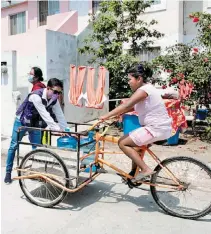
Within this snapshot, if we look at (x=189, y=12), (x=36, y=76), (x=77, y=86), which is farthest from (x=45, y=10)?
(x=36, y=76)

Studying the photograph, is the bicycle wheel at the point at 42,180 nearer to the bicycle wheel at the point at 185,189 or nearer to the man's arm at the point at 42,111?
the man's arm at the point at 42,111

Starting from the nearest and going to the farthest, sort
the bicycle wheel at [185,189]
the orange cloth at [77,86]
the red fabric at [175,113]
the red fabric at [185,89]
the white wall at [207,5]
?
the bicycle wheel at [185,189]
the red fabric at [175,113]
the red fabric at [185,89]
the orange cloth at [77,86]
the white wall at [207,5]

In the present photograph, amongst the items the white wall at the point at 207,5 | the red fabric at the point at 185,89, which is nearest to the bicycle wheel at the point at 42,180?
the red fabric at the point at 185,89

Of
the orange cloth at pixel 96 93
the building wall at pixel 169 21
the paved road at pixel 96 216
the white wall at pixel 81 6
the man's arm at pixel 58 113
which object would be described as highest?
the white wall at pixel 81 6

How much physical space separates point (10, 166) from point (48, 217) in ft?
4.65

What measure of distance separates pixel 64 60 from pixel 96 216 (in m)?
7.04

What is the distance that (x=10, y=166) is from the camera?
4855mm

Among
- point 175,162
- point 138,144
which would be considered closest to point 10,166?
point 138,144

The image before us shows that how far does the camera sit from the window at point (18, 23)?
62.4 feet

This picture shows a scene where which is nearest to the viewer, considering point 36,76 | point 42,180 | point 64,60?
point 42,180

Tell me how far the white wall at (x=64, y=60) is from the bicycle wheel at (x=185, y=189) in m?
6.12

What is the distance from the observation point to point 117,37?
34.4 ft

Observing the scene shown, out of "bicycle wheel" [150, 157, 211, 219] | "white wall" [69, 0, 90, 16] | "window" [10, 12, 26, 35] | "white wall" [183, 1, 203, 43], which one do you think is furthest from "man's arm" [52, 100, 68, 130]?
"window" [10, 12, 26, 35]

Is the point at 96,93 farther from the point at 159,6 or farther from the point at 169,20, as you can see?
the point at 159,6
